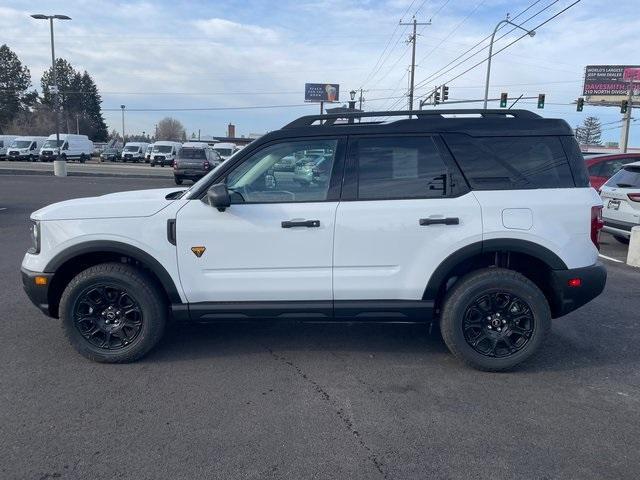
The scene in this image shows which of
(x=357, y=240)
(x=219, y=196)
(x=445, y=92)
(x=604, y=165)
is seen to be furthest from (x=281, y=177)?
(x=445, y=92)

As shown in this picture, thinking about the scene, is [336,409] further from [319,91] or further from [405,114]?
[319,91]

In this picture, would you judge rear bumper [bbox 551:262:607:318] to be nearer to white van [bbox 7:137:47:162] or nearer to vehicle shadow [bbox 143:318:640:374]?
vehicle shadow [bbox 143:318:640:374]

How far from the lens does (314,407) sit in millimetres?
3807

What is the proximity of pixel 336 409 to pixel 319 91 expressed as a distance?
310 ft

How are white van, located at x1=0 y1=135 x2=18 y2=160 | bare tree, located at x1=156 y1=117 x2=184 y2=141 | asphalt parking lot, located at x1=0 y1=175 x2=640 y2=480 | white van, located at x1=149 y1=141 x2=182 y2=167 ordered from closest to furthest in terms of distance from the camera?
asphalt parking lot, located at x1=0 y1=175 x2=640 y2=480
white van, located at x1=149 y1=141 x2=182 y2=167
white van, located at x1=0 y1=135 x2=18 y2=160
bare tree, located at x1=156 y1=117 x2=184 y2=141

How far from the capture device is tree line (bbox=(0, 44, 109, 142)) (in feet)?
288

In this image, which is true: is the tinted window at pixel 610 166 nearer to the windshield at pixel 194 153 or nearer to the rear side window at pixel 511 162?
the rear side window at pixel 511 162

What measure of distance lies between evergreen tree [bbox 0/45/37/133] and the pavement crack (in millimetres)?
98689

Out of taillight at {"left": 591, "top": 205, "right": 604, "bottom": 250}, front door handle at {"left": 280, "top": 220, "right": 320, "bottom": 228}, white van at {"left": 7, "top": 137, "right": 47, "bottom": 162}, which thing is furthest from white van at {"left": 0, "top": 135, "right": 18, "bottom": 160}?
taillight at {"left": 591, "top": 205, "right": 604, "bottom": 250}

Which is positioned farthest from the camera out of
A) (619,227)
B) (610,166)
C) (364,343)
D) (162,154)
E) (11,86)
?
(11,86)

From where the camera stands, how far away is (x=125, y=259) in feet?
15.2

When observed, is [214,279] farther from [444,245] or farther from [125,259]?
[444,245]

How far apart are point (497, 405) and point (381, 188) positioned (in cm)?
A: 181

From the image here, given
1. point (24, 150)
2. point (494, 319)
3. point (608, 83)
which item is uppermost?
point (608, 83)
